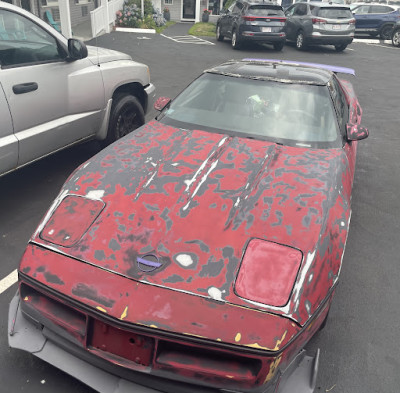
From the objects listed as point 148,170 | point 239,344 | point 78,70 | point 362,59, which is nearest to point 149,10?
point 362,59

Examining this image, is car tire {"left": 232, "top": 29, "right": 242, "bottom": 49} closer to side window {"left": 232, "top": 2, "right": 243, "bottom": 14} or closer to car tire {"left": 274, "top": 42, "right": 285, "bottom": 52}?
side window {"left": 232, "top": 2, "right": 243, "bottom": 14}

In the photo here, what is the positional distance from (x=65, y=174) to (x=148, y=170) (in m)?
2.50

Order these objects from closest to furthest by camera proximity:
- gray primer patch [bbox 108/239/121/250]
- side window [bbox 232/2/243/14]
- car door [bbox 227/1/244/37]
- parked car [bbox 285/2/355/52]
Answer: gray primer patch [bbox 108/239/121/250]
parked car [bbox 285/2/355/52]
car door [bbox 227/1/244/37]
side window [bbox 232/2/243/14]

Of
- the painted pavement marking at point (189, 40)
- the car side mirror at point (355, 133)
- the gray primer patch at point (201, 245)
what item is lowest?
the painted pavement marking at point (189, 40)

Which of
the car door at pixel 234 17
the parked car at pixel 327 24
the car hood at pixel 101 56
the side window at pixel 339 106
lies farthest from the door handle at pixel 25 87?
the parked car at pixel 327 24

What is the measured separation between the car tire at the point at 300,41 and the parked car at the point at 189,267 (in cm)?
1364

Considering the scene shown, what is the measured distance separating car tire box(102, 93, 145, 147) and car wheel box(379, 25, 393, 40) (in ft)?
58.4

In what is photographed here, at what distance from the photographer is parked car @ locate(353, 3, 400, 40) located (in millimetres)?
18688

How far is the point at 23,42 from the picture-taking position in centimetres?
400

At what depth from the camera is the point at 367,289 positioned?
3328 millimetres

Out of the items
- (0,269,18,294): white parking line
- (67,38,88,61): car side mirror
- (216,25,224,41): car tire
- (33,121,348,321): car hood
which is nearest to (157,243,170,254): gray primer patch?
(33,121,348,321): car hood

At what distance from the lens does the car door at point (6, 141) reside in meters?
3.62

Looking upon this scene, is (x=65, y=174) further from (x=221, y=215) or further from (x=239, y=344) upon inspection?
(x=239, y=344)

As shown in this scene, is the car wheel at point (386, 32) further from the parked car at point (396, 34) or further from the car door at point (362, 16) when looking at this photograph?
the parked car at point (396, 34)
